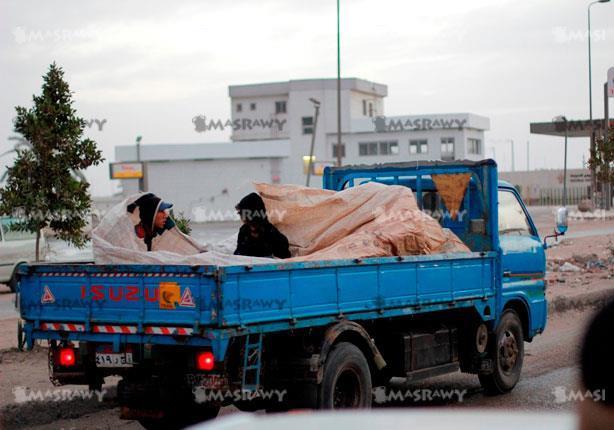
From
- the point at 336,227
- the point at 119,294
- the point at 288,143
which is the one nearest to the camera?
the point at 119,294

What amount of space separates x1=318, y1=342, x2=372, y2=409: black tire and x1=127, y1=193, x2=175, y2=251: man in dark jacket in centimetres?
231

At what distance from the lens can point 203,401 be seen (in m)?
7.86

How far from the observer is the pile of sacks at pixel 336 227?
32.2 feet

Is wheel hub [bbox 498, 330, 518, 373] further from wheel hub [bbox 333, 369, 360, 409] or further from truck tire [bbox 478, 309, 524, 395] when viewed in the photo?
wheel hub [bbox 333, 369, 360, 409]

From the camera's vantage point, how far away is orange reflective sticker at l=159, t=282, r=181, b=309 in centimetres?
775

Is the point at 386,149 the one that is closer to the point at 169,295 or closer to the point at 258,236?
the point at 258,236

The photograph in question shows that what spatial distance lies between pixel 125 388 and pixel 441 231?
3.99 metres

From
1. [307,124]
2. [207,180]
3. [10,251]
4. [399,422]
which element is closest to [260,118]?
[307,124]

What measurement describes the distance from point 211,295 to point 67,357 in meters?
1.64

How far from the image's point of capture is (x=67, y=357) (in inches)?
334

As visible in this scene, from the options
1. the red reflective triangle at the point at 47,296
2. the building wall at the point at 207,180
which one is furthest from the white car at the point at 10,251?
the building wall at the point at 207,180

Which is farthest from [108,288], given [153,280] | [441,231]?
[441,231]

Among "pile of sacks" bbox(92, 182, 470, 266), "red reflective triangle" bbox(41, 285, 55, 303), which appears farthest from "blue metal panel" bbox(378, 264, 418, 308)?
"red reflective triangle" bbox(41, 285, 55, 303)

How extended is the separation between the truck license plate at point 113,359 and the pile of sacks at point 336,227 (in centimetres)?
149
